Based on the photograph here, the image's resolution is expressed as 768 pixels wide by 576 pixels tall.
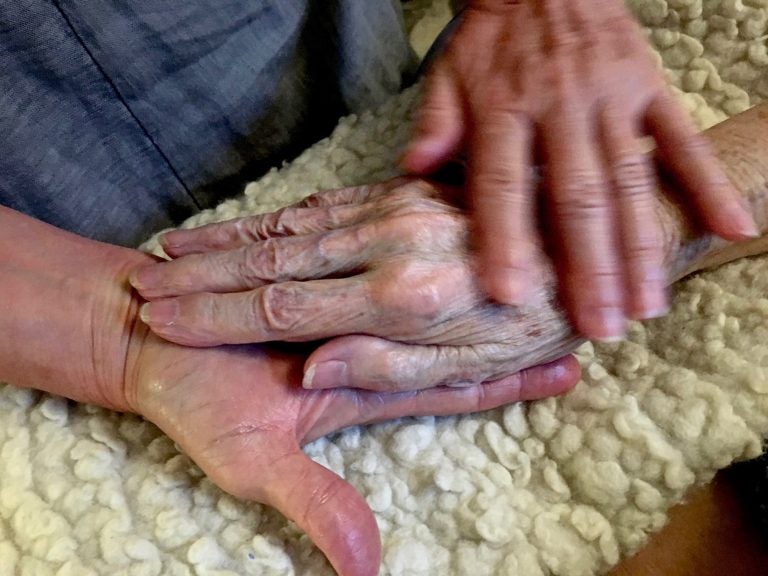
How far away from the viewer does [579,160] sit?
0.57 meters

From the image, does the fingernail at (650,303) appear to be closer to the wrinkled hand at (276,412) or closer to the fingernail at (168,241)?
the wrinkled hand at (276,412)

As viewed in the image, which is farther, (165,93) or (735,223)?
(165,93)

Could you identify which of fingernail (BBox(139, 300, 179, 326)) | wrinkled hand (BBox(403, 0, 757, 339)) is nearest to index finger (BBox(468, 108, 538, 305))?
wrinkled hand (BBox(403, 0, 757, 339))

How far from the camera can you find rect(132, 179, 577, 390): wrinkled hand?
58cm

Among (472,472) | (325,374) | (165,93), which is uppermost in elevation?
(165,93)

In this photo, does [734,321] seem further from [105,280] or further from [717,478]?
→ [105,280]

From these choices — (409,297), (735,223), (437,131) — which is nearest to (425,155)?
(437,131)

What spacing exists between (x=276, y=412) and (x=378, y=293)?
4.6 inches

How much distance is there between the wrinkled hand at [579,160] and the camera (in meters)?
0.57

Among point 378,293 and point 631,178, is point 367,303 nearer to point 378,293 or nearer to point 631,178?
point 378,293

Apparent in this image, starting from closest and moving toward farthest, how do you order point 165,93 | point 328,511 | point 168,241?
point 328,511, point 168,241, point 165,93

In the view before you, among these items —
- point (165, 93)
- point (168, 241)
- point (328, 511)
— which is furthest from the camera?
point (165, 93)

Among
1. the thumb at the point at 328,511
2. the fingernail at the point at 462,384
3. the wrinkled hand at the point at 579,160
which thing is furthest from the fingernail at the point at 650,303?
the thumb at the point at 328,511

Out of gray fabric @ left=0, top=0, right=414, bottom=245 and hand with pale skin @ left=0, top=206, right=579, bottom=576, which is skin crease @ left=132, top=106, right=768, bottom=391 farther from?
gray fabric @ left=0, top=0, right=414, bottom=245
